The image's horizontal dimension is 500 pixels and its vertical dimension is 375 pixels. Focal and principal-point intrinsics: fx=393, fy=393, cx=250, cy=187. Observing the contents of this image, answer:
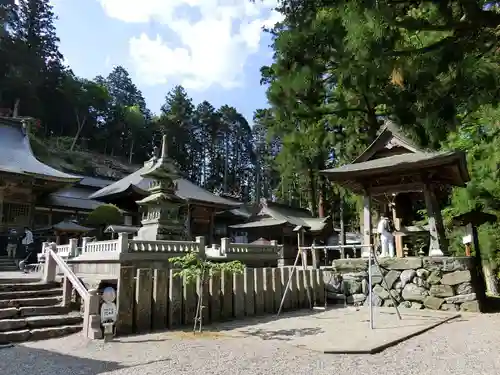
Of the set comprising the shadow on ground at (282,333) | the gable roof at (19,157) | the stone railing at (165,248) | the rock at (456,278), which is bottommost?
the shadow on ground at (282,333)

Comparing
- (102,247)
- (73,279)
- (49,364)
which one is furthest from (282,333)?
(102,247)

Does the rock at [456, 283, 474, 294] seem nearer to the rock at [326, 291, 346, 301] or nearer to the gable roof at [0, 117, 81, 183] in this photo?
the rock at [326, 291, 346, 301]

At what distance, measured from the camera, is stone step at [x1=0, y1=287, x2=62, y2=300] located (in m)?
8.42

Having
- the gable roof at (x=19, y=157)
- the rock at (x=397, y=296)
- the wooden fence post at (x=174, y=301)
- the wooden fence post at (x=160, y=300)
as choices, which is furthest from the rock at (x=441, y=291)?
the gable roof at (x=19, y=157)

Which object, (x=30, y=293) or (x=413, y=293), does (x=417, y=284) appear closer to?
(x=413, y=293)

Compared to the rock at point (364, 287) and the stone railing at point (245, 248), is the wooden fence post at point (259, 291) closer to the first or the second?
the rock at point (364, 287)

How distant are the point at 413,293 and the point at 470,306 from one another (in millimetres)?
1278

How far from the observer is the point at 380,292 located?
10.4 metres

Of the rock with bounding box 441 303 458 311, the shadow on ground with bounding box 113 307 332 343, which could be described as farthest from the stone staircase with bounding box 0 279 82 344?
the rock with bounding box 441 303 458 311

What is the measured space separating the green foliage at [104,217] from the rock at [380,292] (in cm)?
1719

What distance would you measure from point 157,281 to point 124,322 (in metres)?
0.84

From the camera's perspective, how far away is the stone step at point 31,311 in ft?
24.3

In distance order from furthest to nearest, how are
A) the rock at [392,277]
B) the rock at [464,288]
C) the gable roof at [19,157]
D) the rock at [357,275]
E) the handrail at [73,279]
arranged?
the gable roof at [19,157]
the rock at [357,275]
the rock at [392,277]
the rock at [464,288]
the handrail at [73,279]

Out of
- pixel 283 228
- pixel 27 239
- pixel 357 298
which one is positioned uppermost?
pixel 283 228
